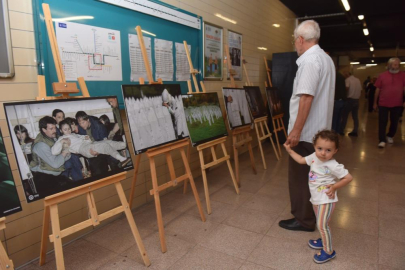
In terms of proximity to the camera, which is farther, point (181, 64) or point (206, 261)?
point (181, 64)

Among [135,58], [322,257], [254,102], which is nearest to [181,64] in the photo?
[135,58]

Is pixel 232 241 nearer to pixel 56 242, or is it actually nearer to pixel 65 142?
pixel 56 242

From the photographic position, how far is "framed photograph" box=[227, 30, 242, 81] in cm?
432

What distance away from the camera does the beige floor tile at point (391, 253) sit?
1.92 m

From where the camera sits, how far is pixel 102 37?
2.31 m

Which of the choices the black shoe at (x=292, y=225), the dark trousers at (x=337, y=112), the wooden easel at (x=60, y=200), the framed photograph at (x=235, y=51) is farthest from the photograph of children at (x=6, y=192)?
Result: the dark trousers at (x=337, y=112)

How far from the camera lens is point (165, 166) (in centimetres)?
316

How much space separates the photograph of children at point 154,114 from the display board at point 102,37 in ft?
1.49

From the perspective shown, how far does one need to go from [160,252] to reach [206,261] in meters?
0.36

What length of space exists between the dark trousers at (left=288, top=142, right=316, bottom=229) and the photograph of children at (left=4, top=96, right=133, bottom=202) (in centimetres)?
134

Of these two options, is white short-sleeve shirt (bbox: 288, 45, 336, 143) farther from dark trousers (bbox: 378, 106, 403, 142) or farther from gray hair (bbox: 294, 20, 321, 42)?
dark trousers (bbox: 378, 106, 403, 142)

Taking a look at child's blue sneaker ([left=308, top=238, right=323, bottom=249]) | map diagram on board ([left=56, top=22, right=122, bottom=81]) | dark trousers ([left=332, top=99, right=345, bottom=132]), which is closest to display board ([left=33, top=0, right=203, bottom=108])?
map diagram on board ([left=56, top=22, right=122, bottom=81])

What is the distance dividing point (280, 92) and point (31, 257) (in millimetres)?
4903

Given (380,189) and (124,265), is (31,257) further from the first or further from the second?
(380,189)
